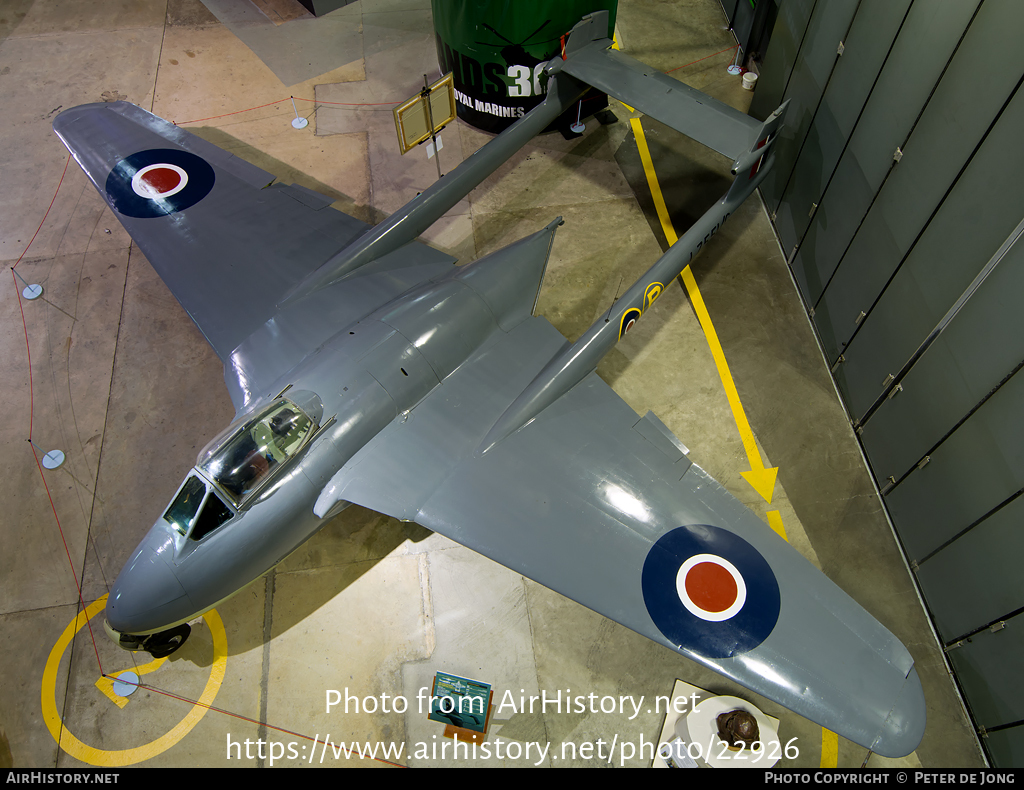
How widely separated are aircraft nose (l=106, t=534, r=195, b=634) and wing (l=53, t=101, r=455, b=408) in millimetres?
1893

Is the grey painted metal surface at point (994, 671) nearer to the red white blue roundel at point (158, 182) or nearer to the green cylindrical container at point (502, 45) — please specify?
the green cylindrical container at point (502, 45)

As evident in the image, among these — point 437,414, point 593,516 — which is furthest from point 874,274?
point 437,414

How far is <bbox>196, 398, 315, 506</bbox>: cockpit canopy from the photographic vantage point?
6141 millimetres

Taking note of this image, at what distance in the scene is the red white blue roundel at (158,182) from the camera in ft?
29.8

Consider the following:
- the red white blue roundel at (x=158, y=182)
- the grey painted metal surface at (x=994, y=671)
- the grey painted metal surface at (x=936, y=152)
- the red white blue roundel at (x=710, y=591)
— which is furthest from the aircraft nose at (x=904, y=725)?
the red white blue roundel at (x=158, y=182)

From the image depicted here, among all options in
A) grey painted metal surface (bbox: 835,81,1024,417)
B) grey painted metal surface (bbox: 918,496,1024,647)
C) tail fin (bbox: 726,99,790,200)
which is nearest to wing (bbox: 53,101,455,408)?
tail fin (bbox: 726,99,790,200)

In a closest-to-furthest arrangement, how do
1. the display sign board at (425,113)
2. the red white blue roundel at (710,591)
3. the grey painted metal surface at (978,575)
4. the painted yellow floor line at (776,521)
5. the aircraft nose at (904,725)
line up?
the aircraft nose at (904,725) < the red white blue roundel at (710,591) < the grey painted metal surface at (978,575) < the painted yellow floor line at (776,521) < the display sign board at (425,113)

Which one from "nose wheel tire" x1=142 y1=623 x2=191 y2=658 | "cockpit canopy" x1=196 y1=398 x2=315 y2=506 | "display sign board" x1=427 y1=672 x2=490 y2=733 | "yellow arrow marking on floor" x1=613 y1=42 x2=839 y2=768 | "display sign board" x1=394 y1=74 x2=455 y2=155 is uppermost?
"display sign board" x1=394 y1=74 x2=455 y2=155

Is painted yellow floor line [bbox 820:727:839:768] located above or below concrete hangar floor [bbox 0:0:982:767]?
below

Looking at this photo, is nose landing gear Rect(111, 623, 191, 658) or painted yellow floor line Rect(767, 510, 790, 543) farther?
painted yellow floor line Rect(767, 510, 790, 543)

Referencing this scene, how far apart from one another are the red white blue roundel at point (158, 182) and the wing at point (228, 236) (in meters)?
0.01

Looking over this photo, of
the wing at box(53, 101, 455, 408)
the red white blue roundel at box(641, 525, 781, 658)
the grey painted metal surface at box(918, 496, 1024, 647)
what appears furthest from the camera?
the wing at box(53, 101, 455, 408)

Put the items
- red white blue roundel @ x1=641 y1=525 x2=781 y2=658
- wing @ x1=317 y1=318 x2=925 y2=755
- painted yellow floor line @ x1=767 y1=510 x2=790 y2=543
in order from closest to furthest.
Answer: wing @ x1=317 y1=318 x2=925 y2=755
red white blue roundel @ x1=641 y1=525 x2=781 y2=658
painted yellow floor line @ x1=767 y1=510 x2=790 y2=543

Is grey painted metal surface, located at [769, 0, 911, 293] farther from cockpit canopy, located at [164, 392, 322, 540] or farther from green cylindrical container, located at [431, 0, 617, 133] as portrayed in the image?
cockpit canopy, located at [164, 392, 322, 540]
